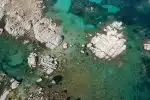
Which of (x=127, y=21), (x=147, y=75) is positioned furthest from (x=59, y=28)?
(x=147, y=75)

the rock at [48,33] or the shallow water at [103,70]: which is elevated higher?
the rock at [48,33]

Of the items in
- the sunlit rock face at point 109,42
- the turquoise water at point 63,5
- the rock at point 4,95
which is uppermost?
the turquoise water at point 63,5

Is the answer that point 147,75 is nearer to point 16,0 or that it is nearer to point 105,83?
point 105,83

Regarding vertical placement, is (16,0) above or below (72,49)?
above

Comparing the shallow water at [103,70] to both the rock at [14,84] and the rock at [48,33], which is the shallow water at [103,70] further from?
the rock at [14,84]

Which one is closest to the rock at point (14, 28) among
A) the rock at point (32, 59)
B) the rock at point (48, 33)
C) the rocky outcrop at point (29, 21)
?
the rocky outcrop at point (29, 21)

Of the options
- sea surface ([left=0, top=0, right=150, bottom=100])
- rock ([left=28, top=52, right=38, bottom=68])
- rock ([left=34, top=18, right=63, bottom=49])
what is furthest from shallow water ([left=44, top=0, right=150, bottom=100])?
rock ([left=28, top=52, right=38, bottom=68])

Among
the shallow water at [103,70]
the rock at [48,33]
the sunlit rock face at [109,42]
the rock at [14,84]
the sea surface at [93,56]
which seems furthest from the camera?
the rock at [48,33]
